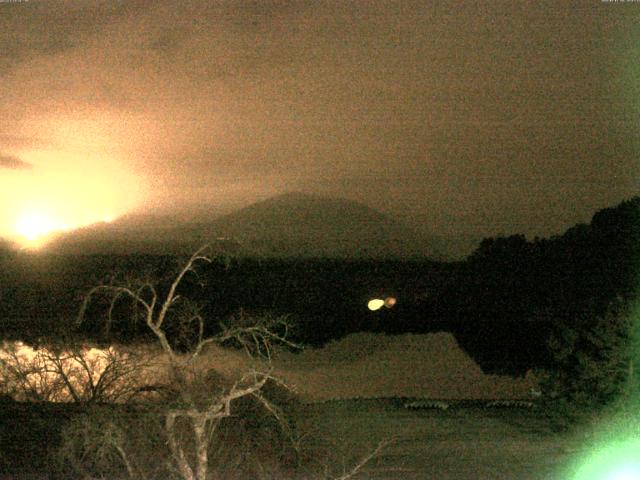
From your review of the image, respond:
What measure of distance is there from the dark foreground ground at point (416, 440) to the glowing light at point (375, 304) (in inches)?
206

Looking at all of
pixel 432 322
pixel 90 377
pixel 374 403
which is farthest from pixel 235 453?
pixel 432 322

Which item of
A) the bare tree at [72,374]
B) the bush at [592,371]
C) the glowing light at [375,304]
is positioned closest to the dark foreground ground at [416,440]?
the bare tree at [72,374]

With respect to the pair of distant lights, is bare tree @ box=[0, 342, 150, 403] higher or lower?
higher

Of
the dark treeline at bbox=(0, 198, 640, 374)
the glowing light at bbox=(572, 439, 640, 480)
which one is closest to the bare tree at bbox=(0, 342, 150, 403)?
the dark treeline at bbox=(0, 198, 640, 374)

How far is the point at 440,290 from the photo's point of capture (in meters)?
22.3

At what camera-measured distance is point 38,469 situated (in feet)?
31.4

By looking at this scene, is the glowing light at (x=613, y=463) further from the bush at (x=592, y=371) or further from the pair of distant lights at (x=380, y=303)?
the pair of distant lights at (x=380, y=303)

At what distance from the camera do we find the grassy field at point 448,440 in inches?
405

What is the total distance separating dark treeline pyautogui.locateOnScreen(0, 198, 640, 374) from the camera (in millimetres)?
13742

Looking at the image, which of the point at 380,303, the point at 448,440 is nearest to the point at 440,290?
the point at 380,303

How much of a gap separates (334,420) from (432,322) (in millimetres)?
8666

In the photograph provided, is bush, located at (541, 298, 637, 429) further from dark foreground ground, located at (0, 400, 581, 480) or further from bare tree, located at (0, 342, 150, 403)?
bare tree, located at (0, 342, 150, 403)

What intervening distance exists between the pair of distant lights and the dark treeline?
176 millimetres

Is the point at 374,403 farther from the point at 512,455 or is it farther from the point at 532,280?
the point at 532,280
